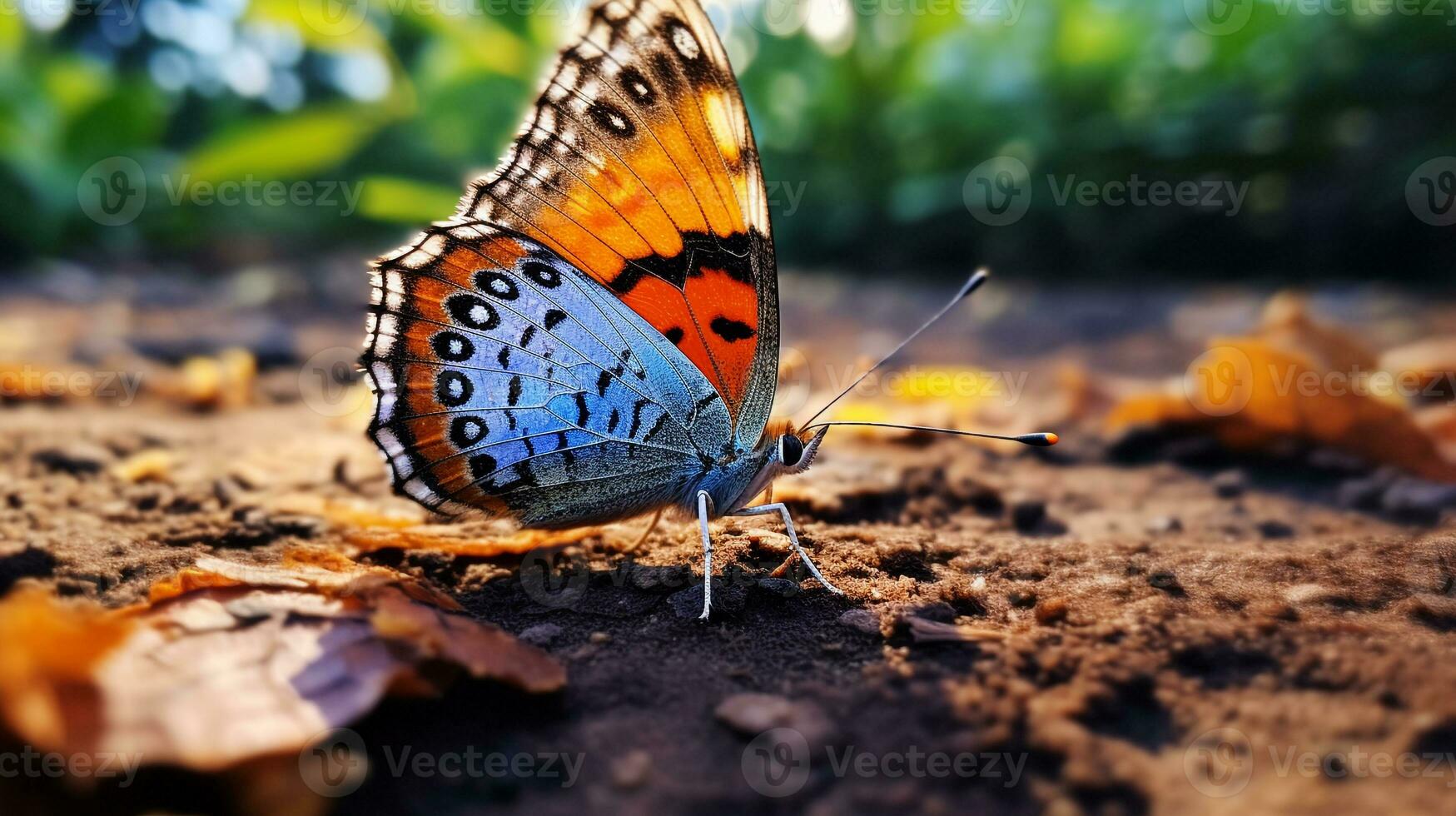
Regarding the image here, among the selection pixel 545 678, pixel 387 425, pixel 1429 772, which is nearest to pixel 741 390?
pixel 387 425

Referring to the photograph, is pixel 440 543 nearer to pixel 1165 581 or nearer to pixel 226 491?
pixel 226 491

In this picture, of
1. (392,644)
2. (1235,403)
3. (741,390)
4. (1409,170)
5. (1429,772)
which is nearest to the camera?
(1429,772)

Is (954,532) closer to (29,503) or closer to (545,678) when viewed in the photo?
(545,678)

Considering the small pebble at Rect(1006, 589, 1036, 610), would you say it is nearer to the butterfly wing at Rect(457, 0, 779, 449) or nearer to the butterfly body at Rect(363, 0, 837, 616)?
the butterfly body at Rect(363, 0, 837, 616)

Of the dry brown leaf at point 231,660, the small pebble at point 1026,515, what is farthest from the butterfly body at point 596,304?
the small pebble at point 1026,515

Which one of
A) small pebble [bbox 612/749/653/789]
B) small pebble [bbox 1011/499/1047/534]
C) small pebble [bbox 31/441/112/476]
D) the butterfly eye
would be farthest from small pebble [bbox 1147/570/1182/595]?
small pebble [bbox 31/441/112/476]

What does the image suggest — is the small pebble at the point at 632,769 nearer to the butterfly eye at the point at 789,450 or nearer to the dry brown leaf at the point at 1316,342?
the butterfly eye at the point at 789,450
